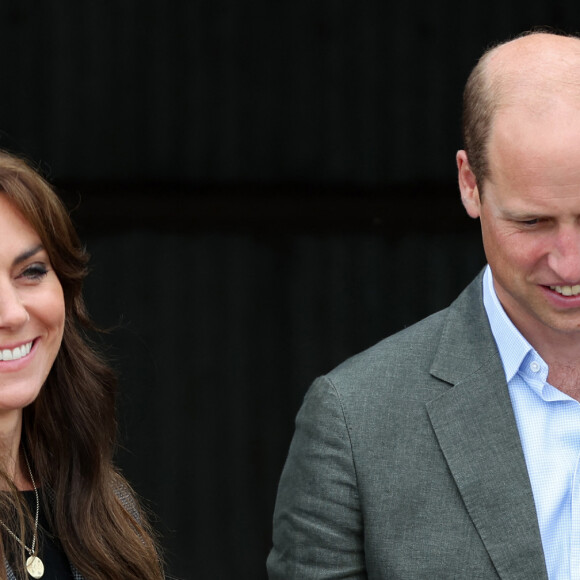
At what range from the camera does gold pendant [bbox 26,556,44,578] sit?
250 cm

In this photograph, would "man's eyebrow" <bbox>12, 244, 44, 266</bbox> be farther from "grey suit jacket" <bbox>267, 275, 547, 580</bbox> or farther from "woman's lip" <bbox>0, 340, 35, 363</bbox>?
"grey suit jacket" <bbox>267, 275, 547, 580</bbox>

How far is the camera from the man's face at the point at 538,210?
2496 mm

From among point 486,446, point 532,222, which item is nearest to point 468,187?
point 532,222

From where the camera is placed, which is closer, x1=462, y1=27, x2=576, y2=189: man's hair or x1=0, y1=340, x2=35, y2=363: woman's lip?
x1=0, y1=340, x2=35, y2=363: woman's lip

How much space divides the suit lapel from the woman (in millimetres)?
671

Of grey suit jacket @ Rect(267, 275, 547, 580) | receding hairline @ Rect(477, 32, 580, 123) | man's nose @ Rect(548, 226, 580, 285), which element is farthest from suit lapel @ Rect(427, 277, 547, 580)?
receding hairline @ Rect(477, 32, 580, 123)

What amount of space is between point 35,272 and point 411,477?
0.85m

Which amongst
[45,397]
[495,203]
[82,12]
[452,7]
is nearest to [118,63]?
[82,12]

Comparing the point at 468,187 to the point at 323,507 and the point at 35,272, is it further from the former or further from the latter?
the point at 35,272

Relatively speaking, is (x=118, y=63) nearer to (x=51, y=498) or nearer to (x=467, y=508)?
(x=51, y=498)

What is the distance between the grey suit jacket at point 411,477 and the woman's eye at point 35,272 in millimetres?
613

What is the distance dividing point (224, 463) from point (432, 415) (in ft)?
5.09

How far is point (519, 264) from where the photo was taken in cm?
255

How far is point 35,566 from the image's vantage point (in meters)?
2.52
